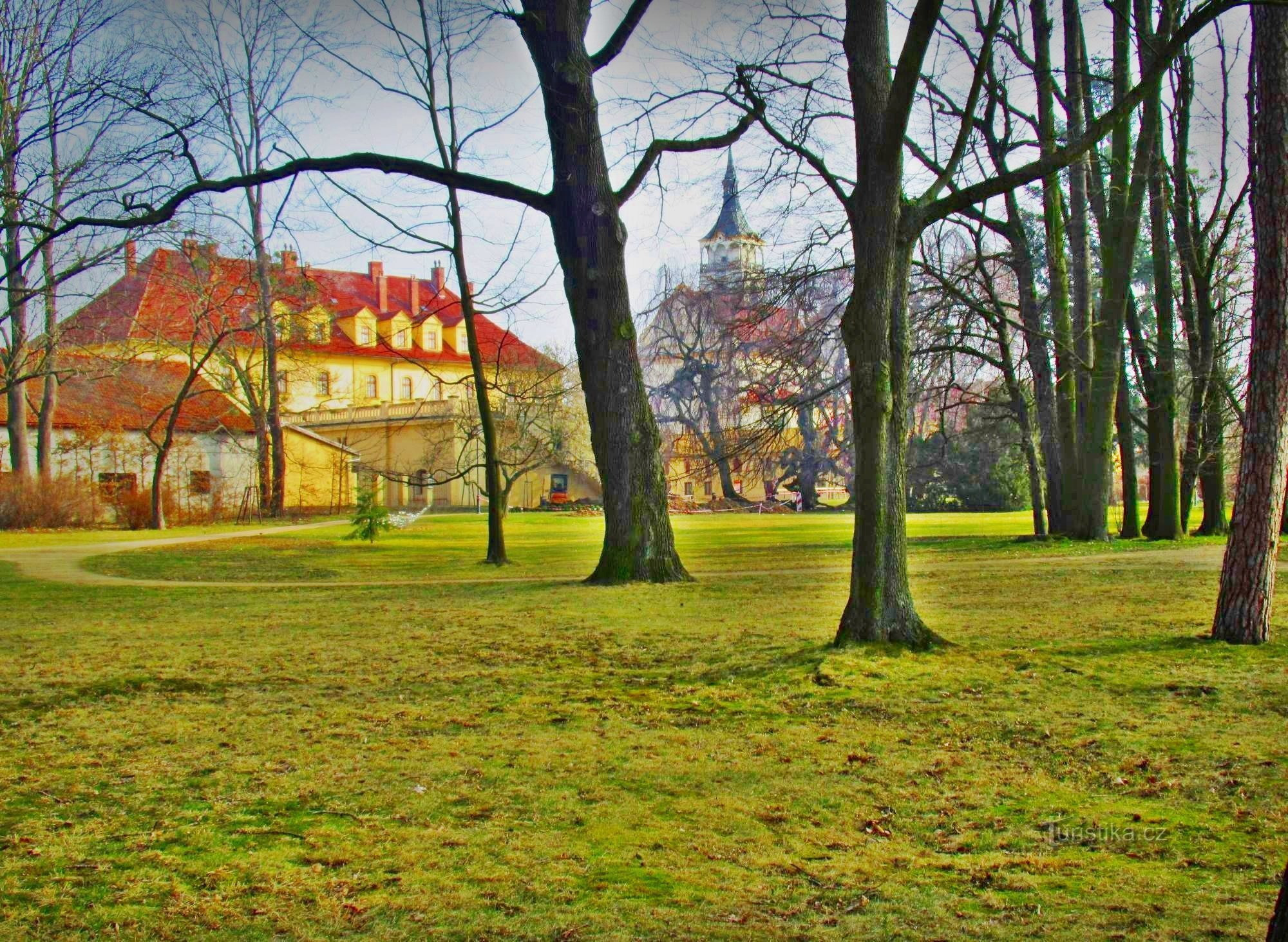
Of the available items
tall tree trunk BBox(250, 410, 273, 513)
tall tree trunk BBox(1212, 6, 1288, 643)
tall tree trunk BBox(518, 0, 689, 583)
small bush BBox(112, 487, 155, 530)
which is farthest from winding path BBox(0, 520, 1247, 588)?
tall tree trunk BBox(250, 410, 273, 513)

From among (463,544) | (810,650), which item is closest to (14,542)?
(463,544)

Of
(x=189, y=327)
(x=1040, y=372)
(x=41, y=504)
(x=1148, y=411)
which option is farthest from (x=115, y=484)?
(x=1148, y=411)

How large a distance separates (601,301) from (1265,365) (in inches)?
323

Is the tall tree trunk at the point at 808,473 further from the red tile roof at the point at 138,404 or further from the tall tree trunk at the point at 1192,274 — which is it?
the tall tree trunk at the point at 1192,274

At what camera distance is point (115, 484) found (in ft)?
121

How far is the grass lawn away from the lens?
3.81 m

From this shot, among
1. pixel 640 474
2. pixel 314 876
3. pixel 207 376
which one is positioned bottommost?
pixel 314 876

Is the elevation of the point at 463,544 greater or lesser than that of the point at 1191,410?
lesser

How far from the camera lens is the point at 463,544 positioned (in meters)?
27.6

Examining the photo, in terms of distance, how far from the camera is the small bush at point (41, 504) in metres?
33.0

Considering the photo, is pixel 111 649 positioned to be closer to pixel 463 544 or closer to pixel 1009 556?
pixel 1009 556

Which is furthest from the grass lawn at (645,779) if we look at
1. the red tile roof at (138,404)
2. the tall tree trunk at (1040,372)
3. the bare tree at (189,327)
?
the red tile roof at (138,404)

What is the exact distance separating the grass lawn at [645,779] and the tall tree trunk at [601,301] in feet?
12.3

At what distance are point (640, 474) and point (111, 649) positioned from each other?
700 centimetres
